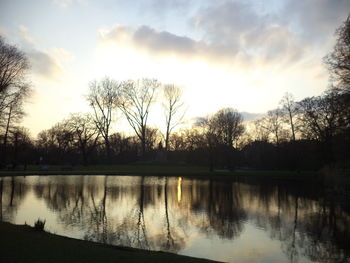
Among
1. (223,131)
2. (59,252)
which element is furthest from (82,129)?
(59,252)

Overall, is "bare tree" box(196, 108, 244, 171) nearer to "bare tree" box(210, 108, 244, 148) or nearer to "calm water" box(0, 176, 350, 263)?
"bare tree" box(210, 108, 244, 148)

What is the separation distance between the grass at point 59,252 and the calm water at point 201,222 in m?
2.52

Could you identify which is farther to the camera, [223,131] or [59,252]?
[223,131]

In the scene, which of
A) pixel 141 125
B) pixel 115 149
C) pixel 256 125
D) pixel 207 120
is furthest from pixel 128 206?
pixel 115 149

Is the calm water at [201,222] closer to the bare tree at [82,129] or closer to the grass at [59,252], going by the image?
the grass at [59,252]

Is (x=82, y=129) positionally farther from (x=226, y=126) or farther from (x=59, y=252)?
(x=59, y=252)

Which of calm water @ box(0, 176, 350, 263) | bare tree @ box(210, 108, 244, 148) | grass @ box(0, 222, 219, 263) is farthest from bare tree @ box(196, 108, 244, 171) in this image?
grass @ box(0, 222, 219, 263)

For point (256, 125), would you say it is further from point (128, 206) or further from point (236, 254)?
point (236, 254)

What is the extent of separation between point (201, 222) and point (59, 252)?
934cm

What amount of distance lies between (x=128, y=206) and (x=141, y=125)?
52303 millimetres

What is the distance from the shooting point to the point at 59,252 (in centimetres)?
895

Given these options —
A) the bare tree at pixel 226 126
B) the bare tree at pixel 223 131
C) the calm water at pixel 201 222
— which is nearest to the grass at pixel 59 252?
the calm water at pixel 201 222

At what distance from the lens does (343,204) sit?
2520 cm

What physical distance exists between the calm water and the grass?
2.52m
